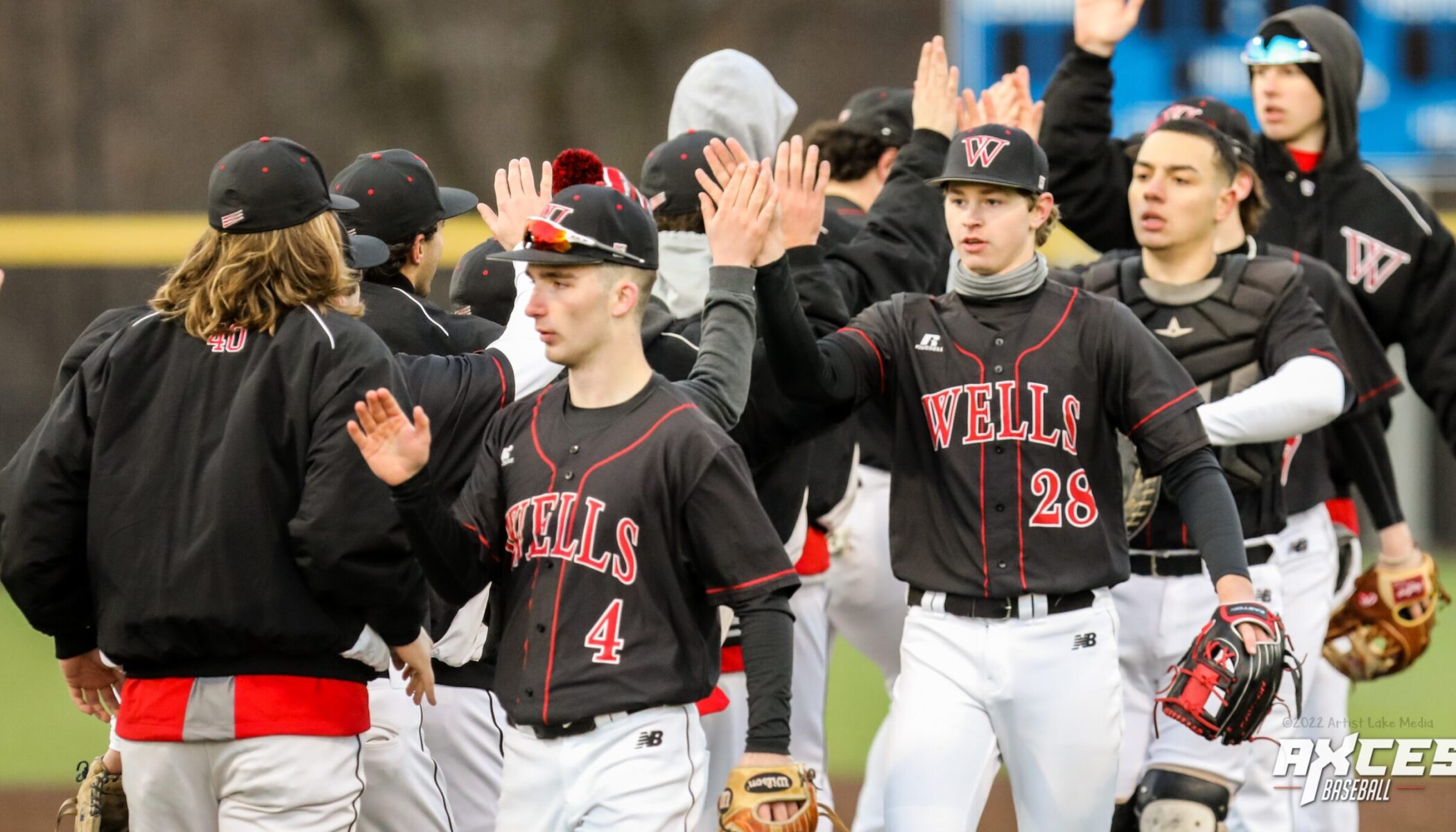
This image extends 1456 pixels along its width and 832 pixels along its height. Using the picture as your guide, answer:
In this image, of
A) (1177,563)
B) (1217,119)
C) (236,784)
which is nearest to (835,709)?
(1177,563)

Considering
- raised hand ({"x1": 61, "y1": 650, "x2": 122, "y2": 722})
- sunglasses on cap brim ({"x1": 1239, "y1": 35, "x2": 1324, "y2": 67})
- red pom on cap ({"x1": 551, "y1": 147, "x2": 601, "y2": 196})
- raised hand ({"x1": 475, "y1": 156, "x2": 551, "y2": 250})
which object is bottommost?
raised hand ({"x1": 61, "y1": 650, "x2": 122, "y2": 722})

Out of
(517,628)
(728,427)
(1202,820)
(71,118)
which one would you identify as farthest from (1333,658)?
(71,118)

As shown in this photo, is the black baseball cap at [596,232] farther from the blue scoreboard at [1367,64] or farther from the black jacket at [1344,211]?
the blue scoreboard at [1367,64]

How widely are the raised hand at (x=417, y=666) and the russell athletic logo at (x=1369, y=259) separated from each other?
316 cm

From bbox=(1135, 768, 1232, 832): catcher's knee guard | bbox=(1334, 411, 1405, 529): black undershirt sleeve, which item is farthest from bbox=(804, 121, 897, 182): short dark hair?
bbox=(1135, 768, 1232, 832): catcher's knee guard

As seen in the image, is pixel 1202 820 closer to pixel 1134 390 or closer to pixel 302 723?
pixel 1134 390

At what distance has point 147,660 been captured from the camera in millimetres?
3426

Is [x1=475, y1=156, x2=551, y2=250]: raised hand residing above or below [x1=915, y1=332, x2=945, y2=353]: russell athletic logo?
above

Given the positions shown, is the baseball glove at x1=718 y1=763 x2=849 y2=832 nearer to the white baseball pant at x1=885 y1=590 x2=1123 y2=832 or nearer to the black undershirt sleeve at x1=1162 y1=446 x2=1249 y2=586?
the white baseball pant at x1=885 y1=590 x2=1123 y2=832

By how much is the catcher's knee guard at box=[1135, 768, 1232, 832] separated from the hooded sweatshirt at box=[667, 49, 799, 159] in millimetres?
1898

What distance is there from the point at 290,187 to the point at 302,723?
981 mm

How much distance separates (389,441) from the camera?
3289mm

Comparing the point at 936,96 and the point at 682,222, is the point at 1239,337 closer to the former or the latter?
the point at 936,96

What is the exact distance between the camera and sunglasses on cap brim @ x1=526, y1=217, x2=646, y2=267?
3461mm
